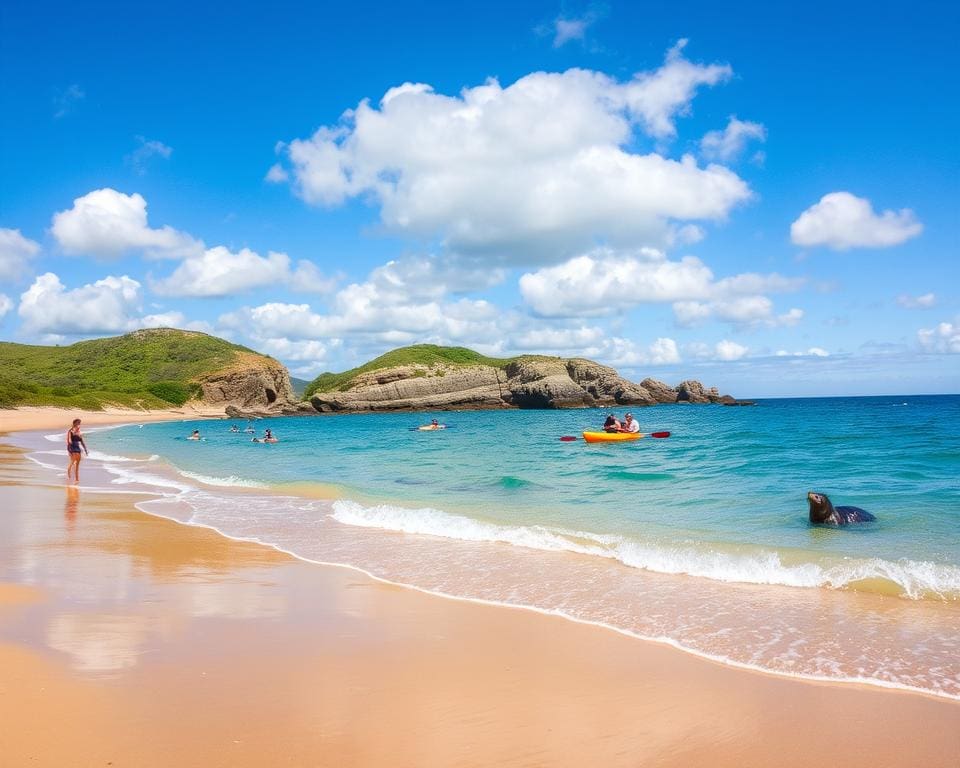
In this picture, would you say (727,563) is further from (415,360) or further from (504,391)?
(415,360)

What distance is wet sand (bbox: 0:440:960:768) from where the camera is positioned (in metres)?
4.09

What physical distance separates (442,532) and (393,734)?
8.64 meters

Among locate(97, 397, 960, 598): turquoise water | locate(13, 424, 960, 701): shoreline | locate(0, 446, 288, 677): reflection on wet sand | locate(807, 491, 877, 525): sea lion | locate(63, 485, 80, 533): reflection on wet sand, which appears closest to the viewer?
locate(13, 424, 960, 701): shoreline

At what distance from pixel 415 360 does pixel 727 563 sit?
14712cm

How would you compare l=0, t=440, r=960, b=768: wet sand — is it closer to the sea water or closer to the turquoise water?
the sea water

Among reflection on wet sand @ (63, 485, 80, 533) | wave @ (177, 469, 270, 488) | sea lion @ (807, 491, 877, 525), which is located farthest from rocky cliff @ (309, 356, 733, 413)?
sea lion @ (807, 491, 877, 525)

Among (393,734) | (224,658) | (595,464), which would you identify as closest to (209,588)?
(224,658)

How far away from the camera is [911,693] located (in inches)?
206

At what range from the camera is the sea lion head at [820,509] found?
41.1 feet

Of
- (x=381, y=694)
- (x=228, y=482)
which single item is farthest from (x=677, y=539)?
(x=228, y=482)

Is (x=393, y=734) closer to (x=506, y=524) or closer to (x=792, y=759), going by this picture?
(x=792, y=759)

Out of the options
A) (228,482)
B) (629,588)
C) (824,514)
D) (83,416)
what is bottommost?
(83,416)

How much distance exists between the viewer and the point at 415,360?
509ft

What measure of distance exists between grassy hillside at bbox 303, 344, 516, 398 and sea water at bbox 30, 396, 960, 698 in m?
124
